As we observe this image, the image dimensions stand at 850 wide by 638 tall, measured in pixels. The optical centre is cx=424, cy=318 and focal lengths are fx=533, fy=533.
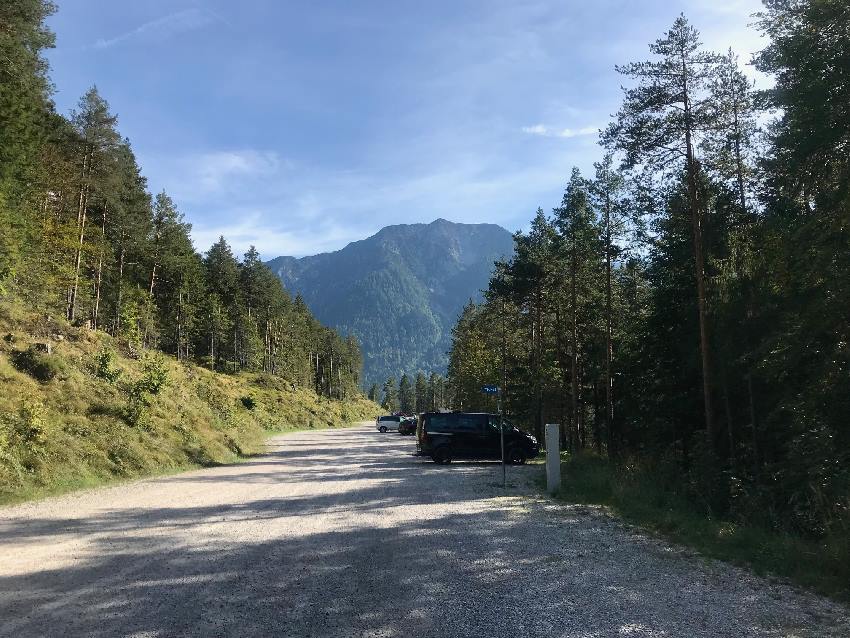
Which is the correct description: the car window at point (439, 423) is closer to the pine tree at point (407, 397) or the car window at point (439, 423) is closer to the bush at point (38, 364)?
the bush at point (38, 364)

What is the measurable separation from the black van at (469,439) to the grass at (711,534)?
22.3 feet

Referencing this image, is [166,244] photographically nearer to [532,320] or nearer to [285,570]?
[532,320]

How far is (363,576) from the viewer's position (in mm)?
6301

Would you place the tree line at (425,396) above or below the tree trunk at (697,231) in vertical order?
below

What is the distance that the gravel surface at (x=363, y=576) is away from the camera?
15.8ft

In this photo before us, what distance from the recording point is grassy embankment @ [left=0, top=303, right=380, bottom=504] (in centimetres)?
1296

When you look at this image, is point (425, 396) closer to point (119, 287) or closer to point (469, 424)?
point (119, 287)

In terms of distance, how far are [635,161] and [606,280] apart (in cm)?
975

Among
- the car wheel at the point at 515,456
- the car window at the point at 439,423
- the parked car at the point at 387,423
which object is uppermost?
the car window at the point at 439,423

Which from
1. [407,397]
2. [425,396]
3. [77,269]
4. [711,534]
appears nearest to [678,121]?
[711,534]

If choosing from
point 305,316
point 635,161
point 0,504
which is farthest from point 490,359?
point 305,316

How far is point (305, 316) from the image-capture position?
10500 cm

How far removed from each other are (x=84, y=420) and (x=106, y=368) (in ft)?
16.2

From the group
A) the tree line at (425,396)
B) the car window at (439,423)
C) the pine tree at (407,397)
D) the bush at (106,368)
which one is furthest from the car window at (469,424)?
the pine tree at (407,397)
